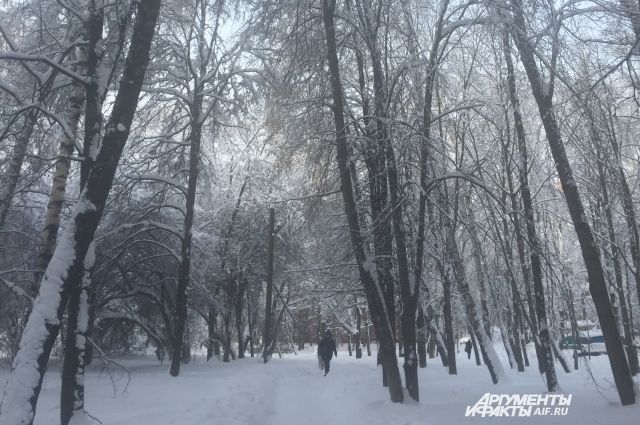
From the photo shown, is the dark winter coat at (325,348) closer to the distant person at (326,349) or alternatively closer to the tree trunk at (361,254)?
the distant person at (326,349)

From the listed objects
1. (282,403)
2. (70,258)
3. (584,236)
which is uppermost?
(584,236)

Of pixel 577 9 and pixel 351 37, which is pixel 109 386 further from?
pixel 577 9

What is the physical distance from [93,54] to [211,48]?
6.86m

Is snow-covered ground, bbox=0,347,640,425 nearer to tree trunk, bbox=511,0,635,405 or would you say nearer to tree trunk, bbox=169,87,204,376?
tree trunk, bbox=511,0,635,405

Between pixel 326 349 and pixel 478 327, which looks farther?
pixel 326 349

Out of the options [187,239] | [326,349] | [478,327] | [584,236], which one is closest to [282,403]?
[187,239]

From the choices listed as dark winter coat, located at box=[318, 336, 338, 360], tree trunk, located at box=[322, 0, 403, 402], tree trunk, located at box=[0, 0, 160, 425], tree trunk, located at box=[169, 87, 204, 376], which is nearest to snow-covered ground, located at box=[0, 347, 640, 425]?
tree trunk, located at box=[322, 0, 403, 402]

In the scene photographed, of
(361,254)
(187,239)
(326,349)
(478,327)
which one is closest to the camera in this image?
(361,254)

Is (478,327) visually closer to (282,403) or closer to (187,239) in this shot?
(282,403)

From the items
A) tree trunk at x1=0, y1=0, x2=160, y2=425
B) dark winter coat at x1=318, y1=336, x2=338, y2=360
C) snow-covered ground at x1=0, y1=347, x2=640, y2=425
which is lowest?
snow-covered ground at x1=0, y1=347, x2=640, y2=425

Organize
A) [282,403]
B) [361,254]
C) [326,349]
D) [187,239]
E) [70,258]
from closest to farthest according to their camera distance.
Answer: [70,258] < [361,254] < [282,403] < [187,239] < [326,349]

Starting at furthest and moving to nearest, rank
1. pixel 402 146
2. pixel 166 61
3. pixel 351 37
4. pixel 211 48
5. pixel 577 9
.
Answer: pixel 211 48, pixel 166 61, pixel 351 37, pixel 402 146, pixel 577 9

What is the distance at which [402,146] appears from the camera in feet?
29.2

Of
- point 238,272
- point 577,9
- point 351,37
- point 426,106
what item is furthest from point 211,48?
point 238,272
